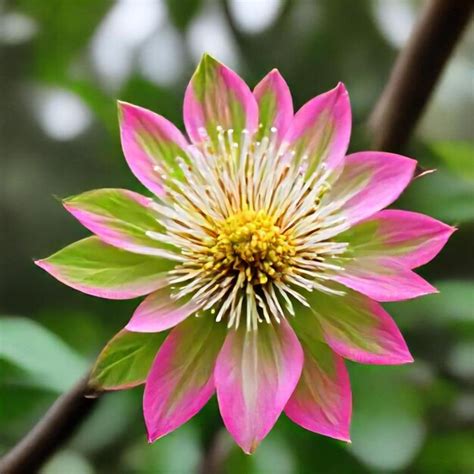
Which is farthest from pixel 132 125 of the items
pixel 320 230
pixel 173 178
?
pixel 320 230

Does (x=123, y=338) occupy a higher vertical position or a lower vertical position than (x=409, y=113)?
lower

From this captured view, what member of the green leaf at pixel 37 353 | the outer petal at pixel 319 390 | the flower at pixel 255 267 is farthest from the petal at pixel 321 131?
the green leaf at pixel 37 353

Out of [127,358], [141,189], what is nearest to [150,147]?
[141,189]

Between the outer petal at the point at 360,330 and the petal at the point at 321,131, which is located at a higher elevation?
the petal at the point at 321,131

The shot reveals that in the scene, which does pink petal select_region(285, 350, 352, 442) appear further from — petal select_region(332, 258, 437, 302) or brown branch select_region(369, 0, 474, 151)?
brown branch select_region(369, 0, 474, 151)

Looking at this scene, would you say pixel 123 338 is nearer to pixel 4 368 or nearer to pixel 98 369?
pixel 98 369

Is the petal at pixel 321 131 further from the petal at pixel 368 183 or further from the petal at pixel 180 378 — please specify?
the petal at pixel 180 378

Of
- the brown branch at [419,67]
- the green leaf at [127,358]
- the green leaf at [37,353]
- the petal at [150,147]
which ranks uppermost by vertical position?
the brown branch at [419,67]
